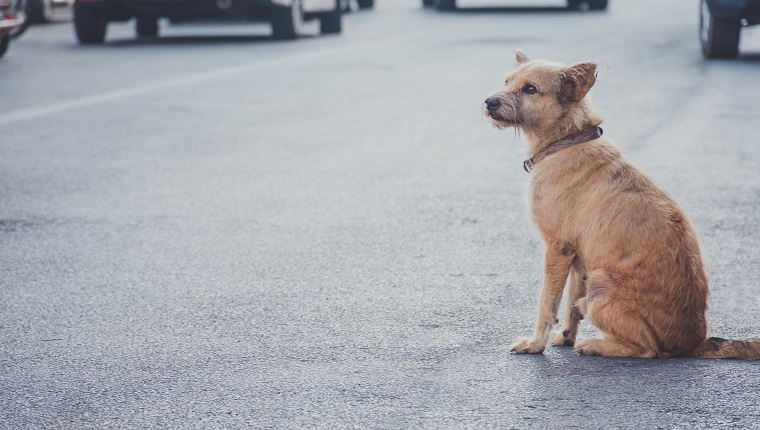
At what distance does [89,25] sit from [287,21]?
129 inches

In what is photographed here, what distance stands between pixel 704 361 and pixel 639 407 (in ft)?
1.86

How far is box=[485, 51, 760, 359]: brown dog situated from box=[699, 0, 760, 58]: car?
904cm

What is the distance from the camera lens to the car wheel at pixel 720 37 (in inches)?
559

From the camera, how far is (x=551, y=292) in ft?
14.1

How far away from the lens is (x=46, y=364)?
164 inches

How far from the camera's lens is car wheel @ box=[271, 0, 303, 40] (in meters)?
18.5

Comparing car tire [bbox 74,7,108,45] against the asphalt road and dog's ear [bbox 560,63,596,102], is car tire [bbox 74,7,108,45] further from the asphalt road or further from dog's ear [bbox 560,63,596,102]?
dog's ear [bbox 560,63,596,102]

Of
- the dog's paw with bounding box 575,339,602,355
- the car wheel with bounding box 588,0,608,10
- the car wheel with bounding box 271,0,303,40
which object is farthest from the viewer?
the car wheel with bounding box 588,0,608,10

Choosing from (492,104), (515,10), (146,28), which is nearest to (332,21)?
(146,28)

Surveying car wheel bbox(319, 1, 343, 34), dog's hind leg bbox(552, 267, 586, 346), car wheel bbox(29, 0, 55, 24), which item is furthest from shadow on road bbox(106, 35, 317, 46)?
dog's hind leg bbox(552, 267, 586, 346)

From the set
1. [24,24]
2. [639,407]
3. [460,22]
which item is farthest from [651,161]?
[460,22]

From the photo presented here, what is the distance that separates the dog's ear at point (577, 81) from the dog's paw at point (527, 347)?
3.32 ft

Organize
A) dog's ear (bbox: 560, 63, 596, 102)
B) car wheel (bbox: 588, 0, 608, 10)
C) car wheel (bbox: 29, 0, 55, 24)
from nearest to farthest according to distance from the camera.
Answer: dog's ear (bbox: 560, 63, 596, 102), car wheel (bbox: 29, 0, 55, 24), car wheel (bbox: 588, 0, 608, 10)

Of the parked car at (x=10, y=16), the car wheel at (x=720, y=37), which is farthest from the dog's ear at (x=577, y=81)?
the parked car at (x=10, y=16)
